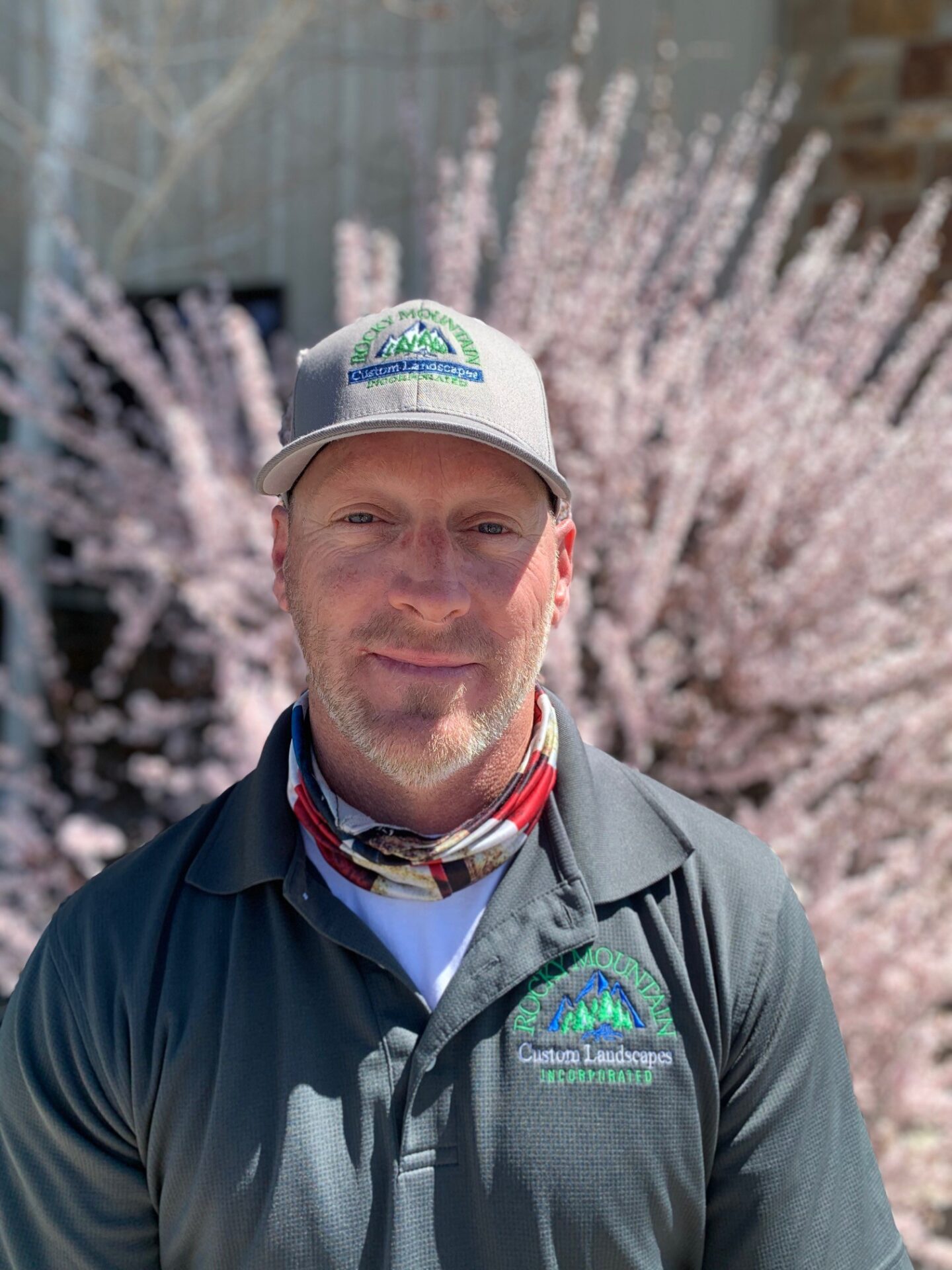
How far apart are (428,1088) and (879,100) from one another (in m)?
4.58

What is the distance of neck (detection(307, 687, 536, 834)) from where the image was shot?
149cm

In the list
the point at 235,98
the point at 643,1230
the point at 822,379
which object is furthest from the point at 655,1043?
the point at 235,98

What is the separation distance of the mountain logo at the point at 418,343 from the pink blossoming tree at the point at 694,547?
4.41 feet

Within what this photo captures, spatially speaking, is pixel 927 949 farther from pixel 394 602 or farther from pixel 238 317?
pixel 238 317

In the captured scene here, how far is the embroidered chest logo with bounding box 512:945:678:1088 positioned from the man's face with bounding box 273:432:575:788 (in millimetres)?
275

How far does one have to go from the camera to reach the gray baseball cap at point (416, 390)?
143cm

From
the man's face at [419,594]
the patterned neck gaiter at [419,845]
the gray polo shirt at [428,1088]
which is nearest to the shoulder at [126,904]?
the gray polo shirt at [428,1088]

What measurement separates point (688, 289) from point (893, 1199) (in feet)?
8.61

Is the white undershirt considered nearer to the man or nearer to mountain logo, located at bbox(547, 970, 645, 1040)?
the man

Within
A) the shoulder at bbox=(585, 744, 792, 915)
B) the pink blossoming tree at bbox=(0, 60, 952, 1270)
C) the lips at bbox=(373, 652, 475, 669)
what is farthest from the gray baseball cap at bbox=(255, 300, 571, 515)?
the pink blossoming tree at bbox=(0, 60, 952, 1270)

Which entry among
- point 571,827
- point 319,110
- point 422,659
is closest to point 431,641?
point 422,659

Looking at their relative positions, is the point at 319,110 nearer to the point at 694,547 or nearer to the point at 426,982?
the point at 694,547

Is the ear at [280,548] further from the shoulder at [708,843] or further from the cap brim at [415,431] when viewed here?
the shoulder at [708,843]

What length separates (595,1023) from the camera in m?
1.37
